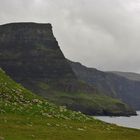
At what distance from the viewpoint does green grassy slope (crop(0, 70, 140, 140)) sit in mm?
57094

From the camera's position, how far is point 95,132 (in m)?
66.5

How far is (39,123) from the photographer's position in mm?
67750

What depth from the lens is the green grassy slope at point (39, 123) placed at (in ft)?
187

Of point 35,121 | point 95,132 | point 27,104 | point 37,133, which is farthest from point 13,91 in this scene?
point 37,133

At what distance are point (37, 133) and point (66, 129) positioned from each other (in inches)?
346

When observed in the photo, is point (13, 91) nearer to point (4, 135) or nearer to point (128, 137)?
point (128, 137)

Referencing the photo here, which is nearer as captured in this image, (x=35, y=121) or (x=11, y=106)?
(x=35, y=121)

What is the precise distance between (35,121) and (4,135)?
16546 millimetres

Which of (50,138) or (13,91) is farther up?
(13,91)

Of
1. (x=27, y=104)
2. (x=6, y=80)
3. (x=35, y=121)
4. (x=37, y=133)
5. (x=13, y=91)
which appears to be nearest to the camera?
(x=37, y=133)

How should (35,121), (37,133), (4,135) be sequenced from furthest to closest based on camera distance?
(35,121) → (37,133) → (4,135)

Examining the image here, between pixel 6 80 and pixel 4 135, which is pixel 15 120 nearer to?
pixel 4 135

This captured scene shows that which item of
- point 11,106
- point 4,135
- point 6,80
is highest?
point 6,80

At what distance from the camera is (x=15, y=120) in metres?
65.9
